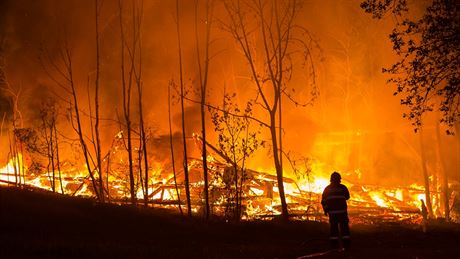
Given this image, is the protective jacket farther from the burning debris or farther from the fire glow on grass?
the fire glow on grass

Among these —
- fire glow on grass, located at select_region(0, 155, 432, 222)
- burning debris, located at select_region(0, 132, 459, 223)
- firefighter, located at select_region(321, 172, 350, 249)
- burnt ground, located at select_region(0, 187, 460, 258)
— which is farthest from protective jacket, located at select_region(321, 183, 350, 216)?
fire glow on grass, located at select_region(0, 155, 432, 222)

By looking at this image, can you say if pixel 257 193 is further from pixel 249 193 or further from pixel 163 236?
pixel 163 236

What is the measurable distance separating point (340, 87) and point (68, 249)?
39.0 meters

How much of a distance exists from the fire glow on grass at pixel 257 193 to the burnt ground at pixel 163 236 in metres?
2.97

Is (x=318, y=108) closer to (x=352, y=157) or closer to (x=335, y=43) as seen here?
(x=335, y=43)

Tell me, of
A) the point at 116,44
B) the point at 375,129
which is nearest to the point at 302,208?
the point at 375,129

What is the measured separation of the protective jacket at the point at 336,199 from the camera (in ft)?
39.5

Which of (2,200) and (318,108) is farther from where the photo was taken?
(318,108)

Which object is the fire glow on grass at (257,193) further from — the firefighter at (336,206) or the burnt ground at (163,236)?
the firefighter at (336,206)

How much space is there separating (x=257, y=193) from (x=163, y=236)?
35.4 ft

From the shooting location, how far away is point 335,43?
147ft

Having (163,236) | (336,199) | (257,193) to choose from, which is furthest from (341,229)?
(257,193)

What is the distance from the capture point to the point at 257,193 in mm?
23750

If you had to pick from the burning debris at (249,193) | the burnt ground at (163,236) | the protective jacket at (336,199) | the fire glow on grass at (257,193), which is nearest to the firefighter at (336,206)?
the protective jacket at (336,199)
